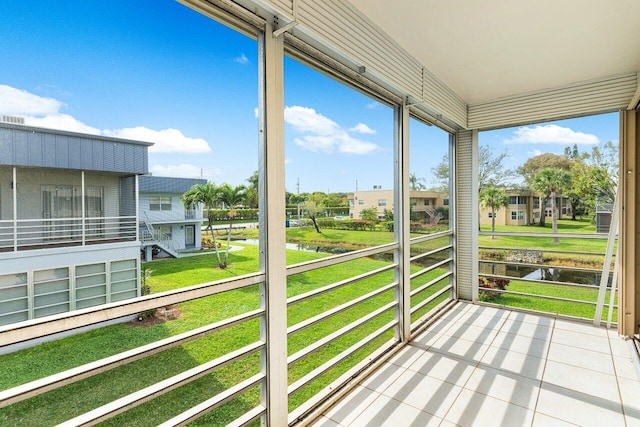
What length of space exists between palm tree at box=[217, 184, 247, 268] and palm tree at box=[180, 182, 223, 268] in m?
0.04

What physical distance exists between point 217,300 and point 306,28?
1.52m

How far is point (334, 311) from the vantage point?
2195 millimetres

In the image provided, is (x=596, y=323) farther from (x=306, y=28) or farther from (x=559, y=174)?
(x=306, y=28)

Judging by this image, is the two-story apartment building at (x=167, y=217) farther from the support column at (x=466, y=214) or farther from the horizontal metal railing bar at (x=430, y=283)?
the support column at (x=466, y=214)

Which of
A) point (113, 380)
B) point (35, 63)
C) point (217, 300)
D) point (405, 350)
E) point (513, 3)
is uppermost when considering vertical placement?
point (513, 3)

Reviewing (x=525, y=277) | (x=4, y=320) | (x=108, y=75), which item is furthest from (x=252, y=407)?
(x=525, y=277)

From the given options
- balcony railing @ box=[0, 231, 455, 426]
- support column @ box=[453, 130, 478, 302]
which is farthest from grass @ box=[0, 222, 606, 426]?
support column @ box=[453, 130, 478, 302]

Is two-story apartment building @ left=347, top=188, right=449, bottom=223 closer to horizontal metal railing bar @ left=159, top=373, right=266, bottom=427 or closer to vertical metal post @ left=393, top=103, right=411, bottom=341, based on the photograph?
vertical metal post @ left=393, top=103, right=411, bottom=341

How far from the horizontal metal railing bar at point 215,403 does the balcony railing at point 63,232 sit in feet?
2.76

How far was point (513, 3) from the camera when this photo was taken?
6.40ft

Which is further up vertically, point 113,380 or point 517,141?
point 517,141

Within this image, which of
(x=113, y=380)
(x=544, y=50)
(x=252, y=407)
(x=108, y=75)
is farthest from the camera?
(x=544, y=50)

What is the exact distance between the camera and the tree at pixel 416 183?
310 centimetres

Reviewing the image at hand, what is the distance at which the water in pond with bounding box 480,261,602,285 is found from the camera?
346cm
